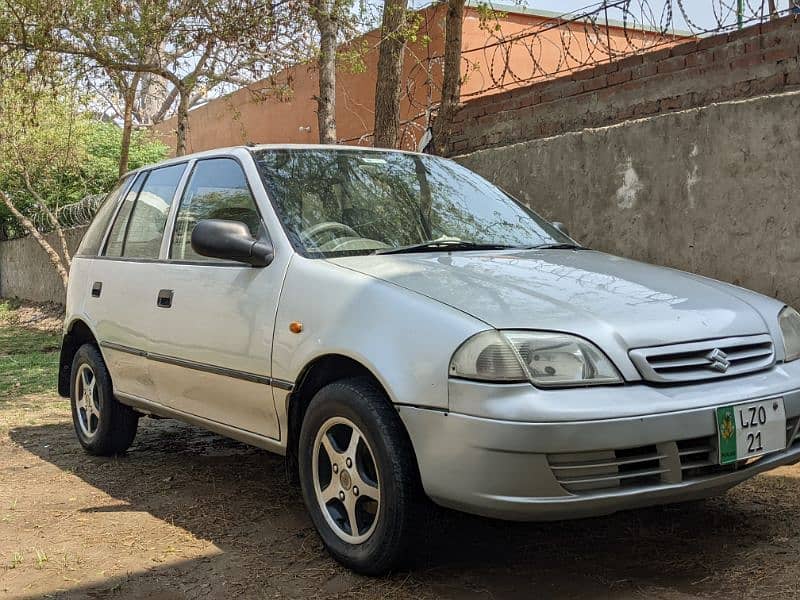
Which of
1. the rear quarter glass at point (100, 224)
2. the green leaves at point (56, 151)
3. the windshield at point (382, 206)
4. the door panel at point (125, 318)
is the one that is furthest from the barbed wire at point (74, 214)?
the windshield at point (382, 206)

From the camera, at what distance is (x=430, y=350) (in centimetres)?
323

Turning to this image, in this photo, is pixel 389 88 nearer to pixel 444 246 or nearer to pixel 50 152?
pixel 444 246

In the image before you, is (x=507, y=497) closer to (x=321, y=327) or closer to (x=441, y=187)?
(x=321, y=327)

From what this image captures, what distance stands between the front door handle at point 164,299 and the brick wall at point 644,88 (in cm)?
400

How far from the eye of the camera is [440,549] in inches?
152

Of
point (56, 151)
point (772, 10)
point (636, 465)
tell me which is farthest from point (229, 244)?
point (56, 151)

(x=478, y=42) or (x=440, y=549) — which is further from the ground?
(x=478, y=42)

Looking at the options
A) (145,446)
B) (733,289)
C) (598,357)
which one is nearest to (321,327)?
(598,357)

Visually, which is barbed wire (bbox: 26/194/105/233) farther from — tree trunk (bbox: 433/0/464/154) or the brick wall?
the brick wall

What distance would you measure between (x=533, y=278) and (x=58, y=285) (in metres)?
17.1

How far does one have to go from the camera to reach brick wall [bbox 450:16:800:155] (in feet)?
20.2

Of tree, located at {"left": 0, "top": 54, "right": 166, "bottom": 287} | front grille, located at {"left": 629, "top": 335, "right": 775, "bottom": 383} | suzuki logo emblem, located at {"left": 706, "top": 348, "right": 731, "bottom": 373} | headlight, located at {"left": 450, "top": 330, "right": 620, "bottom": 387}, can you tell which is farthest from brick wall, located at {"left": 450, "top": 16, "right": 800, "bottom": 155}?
tree, located at {"left": 0, "top": 54, "right": 166, "bottom": 287}

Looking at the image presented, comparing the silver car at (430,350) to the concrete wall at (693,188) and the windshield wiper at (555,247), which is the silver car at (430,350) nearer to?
the windshield wiper at (555,247)

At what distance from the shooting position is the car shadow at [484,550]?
11.3 feet
